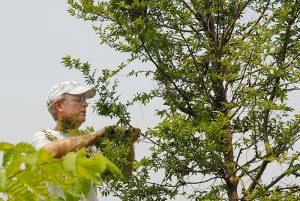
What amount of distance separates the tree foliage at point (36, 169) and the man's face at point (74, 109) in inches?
147

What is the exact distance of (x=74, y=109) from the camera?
5.49 meters

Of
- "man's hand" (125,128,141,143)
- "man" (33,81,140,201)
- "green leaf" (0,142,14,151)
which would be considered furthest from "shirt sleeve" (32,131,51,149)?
"green leaf" (0,142,14,151)

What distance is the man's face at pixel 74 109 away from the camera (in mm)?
5469

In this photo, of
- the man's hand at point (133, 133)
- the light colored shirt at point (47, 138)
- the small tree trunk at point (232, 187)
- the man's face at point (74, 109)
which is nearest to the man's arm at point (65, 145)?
the light colored shirt at point (47, 138)

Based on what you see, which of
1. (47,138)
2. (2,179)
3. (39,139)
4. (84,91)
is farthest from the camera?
(84,91)

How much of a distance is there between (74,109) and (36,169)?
12.8ft

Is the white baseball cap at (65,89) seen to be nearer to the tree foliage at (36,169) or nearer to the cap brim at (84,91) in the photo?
the cap brim at (84,91)

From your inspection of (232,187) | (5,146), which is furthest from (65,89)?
(5,146)

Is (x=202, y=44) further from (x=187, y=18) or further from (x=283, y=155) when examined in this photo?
(x=283, y=155)

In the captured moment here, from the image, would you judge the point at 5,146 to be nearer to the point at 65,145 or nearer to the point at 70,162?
the point at 70,162

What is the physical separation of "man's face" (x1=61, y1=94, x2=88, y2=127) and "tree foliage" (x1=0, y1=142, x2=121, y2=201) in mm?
3737

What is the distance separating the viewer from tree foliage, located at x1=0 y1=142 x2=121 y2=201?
158cm

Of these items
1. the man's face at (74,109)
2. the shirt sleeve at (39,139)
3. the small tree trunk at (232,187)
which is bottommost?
the shirt sleeve at (39,139)

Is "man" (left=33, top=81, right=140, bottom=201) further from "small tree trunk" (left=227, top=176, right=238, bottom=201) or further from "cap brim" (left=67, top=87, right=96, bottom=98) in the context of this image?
"small tree trunk" (left=227, top=176, right=238, bottom=201)
